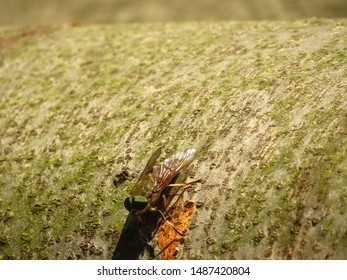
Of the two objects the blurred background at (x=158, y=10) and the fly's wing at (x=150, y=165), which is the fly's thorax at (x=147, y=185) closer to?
the fly's wing at (x=150, y=165)

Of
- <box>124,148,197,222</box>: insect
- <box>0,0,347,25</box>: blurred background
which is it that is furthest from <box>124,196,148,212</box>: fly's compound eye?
<box>0,0,347,25</box>: blurred background

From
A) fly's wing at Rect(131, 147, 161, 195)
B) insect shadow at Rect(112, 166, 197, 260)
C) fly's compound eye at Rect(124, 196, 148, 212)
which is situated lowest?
insect shadow at Rect(112, 166, 197, 260)

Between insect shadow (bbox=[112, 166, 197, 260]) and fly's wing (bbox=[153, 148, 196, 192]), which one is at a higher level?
fly's wing (bbox=[153, 148, 196, 192])

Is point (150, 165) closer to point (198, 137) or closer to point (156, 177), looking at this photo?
point (156, 177)

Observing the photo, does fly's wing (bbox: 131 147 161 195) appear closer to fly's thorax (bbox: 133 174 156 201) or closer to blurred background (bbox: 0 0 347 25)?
fly's thorax (bbox: 133 174 156 201)

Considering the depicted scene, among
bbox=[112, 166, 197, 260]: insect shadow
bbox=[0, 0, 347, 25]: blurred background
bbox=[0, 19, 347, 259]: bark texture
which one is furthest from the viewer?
bbox=[0, 0, 347, 25]: blurred background

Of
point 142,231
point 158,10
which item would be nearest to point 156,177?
point 142,231
